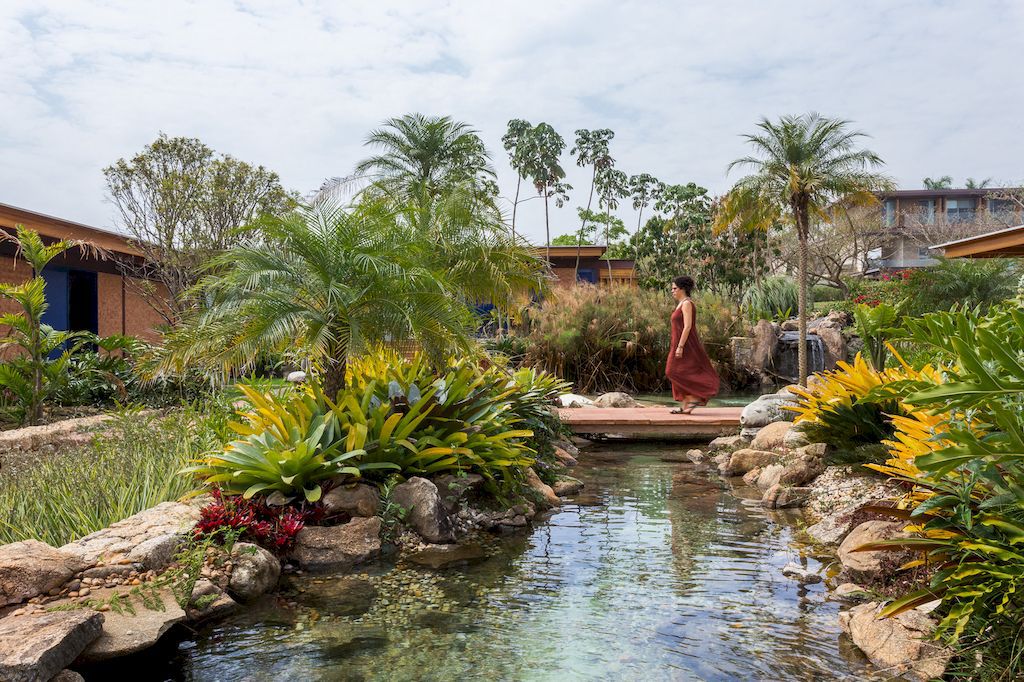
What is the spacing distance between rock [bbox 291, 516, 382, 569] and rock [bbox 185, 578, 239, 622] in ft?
2.80

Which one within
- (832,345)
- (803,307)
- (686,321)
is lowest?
(832,345)

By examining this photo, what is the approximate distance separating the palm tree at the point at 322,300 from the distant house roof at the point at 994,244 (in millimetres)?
10926

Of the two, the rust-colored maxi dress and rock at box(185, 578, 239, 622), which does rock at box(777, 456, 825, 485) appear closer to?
the rust-colored maxi dress

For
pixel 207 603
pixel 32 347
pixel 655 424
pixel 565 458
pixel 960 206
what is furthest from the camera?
pixel 960 206

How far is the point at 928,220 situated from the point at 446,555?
4691cm

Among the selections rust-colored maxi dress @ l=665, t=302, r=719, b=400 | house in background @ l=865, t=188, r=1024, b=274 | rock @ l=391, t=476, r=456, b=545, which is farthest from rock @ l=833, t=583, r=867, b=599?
house in background @ l=865, t=188, r=1024, b=274

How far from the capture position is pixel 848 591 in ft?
15.7

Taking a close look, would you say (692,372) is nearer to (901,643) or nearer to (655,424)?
(655,424)

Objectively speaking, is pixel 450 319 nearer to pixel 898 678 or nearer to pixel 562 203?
pixel 898 678

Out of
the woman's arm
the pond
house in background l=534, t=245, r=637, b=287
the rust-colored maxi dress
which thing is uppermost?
house in background l=534, t=245, r=637, b=287

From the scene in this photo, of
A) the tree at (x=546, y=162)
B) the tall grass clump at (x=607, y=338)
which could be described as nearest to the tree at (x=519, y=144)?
the tree at (x=546, y=162)

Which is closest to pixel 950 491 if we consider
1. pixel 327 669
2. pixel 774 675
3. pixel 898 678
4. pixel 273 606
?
pixel 898 678

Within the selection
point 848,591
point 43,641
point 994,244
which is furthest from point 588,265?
point 43,641

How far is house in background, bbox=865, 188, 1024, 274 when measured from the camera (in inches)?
1689
